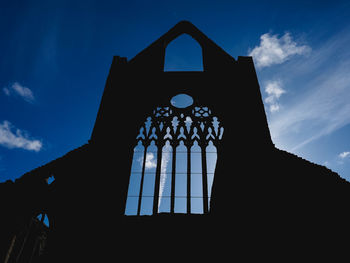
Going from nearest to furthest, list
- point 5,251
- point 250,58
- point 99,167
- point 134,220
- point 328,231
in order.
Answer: point 328,231 < point 5,251 < point 134,220 < point 99,167 < point 250,58

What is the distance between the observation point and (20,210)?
16.7 feet

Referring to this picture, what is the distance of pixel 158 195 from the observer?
6.17 m

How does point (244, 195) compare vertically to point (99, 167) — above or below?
below

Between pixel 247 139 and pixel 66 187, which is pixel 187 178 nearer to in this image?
pixel 247 139

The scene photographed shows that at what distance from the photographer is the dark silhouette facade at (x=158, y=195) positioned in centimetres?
468

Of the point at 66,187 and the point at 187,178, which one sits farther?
the point at 187,178

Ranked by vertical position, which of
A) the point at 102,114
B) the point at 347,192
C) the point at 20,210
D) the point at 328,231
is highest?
the point at 102,114

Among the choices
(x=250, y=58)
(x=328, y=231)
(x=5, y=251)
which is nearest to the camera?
(x=328, y=231)

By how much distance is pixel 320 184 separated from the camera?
464cm

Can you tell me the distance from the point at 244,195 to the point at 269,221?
33.3 inches

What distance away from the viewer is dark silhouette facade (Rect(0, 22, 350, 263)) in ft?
15.4

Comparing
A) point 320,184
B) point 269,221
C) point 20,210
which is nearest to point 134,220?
point 20,210

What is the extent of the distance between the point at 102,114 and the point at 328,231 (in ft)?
21.9

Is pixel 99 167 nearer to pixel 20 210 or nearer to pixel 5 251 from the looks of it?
pixel 20 210
